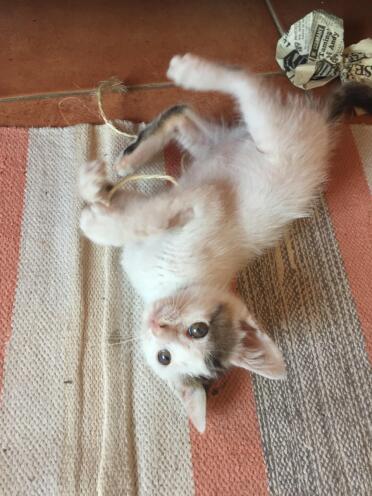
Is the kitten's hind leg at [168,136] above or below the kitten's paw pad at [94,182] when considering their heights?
above

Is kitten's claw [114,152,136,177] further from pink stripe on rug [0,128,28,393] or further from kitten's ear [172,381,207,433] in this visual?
kitten's ear [172,381,207,433]

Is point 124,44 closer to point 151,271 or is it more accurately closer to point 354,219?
point 151,271

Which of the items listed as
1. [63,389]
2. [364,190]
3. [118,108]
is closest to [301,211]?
[364,190]

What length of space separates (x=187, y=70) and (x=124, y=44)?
0.33 meters

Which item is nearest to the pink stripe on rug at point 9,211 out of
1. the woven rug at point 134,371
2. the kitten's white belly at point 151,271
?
the woven rug at point 134,371

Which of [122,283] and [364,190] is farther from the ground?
[364,190]

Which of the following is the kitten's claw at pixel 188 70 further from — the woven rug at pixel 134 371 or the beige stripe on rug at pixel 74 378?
the beige stripe on rug at pixel 74 378

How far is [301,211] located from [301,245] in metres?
0.14

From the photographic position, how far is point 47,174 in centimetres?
131

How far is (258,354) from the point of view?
41.4 inches

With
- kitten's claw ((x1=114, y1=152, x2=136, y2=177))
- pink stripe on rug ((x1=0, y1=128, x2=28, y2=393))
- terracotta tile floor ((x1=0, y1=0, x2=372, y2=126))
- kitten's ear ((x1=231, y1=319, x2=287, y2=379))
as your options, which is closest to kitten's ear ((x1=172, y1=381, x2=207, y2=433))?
kitten's ear ((x1=231, y1=319, x2=287, y2=379))

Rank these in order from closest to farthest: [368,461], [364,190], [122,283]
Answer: [368,461] → [122,283] → [364,190]

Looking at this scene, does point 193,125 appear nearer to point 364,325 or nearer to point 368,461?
point 364,325

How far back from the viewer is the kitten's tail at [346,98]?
1.33m
